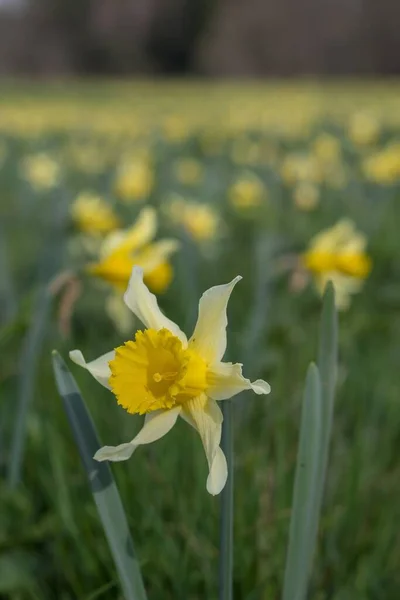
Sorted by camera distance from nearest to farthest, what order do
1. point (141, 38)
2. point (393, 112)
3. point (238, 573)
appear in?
point (238, 573)
point (393, 112)
point (141, 38)

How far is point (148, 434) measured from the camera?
665 millimetres

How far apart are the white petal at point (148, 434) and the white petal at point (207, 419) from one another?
13 millimetres

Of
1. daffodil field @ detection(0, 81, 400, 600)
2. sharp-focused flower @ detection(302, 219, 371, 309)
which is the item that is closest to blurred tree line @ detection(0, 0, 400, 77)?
daffodil field @ detection(0, 81, 400, 600)

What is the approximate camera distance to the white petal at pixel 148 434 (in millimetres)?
647

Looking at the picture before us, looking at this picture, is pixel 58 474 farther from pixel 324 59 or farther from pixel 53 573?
pixel 324 59

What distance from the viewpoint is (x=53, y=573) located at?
3.37 feet

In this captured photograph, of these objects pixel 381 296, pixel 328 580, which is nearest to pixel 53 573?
pixel 328 580

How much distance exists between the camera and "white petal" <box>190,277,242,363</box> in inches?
25.8

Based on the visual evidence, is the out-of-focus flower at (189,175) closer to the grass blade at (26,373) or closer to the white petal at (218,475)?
the grass blade at (26,373)

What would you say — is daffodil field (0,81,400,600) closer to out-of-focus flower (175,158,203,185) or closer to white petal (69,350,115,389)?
white petal (69,350,115,389)

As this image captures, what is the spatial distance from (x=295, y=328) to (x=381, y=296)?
1.44 feet

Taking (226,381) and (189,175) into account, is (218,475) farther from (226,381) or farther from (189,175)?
(189,175)

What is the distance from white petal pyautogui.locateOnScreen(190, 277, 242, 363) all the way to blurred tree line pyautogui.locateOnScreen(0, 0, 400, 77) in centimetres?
2611

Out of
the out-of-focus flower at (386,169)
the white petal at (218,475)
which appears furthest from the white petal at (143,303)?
the out-of-focus flower at (386,169)
